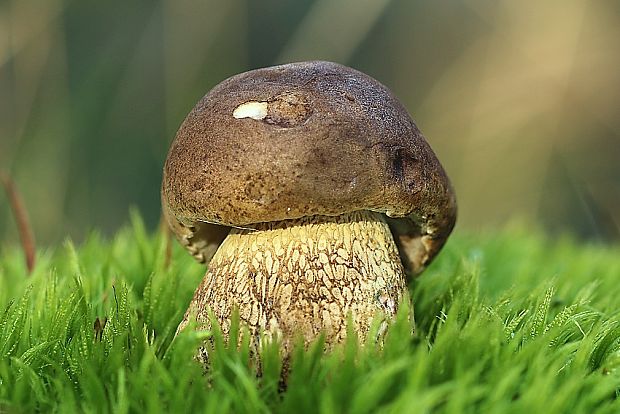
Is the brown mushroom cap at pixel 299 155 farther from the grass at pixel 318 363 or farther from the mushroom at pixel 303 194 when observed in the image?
the grass at pixel 318 363

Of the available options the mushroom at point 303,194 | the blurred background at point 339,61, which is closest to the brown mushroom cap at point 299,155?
the mushroom at point 303,194

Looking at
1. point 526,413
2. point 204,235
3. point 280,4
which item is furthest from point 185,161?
point 280,4

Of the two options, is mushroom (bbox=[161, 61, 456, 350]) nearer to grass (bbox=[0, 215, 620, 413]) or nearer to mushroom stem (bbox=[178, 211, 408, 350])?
mushroom stem (bbox=[178, 211, 408, 350])

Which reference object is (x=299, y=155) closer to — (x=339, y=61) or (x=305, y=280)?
(x=305, y=280)

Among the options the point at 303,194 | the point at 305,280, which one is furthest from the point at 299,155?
the point at 305,280

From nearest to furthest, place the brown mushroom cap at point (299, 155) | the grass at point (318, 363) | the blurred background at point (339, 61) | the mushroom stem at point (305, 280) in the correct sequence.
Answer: the grass at point (318, 363), the brown mushroom cap at point (299, 155), the mushroom stem at point (305, 280), the blurred background at point (339, 61)

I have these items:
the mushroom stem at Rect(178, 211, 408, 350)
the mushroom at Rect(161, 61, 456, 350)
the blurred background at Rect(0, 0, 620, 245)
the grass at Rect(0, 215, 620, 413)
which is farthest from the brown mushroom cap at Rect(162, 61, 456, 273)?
the blurred background at Rect(0, 0, 620, 245)
